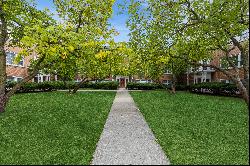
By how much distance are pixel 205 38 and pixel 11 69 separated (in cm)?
3254

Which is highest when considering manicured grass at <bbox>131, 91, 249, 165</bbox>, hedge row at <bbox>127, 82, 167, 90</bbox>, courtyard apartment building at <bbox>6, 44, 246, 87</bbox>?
courtyard apartment building at <bbox>6, 44, 246, 87</bbox>

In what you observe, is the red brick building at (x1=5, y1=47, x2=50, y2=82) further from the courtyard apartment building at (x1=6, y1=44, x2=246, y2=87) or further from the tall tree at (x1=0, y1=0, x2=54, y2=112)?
the tall tree at (x1=0, y1=0, x2=54, y2=112)

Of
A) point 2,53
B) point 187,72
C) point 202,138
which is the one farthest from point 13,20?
point 187,72

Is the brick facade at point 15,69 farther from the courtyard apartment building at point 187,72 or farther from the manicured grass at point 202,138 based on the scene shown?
the manicured grass at point 202,138

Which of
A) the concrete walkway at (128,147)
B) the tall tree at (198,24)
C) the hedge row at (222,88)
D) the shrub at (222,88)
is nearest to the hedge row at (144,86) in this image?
the hedge row at (222,88)

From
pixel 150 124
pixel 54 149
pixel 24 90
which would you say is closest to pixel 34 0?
pixel 150 124

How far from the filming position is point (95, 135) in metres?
11.4

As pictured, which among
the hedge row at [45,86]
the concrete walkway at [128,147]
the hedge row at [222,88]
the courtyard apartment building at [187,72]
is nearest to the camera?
the concrete walkway at [128,147]

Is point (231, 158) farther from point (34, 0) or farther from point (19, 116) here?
point (34, 0)

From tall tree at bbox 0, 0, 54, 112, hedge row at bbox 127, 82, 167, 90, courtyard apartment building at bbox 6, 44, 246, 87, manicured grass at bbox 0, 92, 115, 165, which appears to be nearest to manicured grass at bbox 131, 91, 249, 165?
manicured grass at bbox 0, 92, 115, 165

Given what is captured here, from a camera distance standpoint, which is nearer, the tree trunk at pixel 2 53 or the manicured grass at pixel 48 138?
the manicured grass at pixel 48 138

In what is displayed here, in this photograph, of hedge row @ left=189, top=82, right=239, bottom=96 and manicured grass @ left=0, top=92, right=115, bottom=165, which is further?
hedge row @ left=189, top=82, right=239, bottom=96

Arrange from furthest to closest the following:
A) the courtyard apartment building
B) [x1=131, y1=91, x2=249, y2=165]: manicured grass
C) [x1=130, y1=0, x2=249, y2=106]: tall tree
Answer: the courtyard apartment building
[x1=130, y1=0, x2=249, y2=106]: tall tree
[x1=131, y1=91, x2=249, y2=165]: manicured grass

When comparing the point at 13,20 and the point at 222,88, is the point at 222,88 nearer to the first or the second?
the point at 222,88
